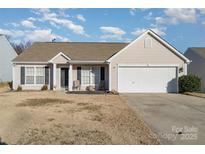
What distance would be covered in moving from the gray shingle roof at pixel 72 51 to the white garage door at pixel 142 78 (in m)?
2.64

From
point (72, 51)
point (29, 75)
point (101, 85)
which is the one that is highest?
point (72, 51)

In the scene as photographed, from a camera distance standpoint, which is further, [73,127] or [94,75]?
[94,75]

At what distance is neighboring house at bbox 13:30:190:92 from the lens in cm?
2220

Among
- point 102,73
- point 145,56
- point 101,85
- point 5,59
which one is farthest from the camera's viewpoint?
point 5,59

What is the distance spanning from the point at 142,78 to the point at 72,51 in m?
7.45

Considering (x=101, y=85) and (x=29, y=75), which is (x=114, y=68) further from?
(x=29, y=75)

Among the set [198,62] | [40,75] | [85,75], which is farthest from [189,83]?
[40,75]

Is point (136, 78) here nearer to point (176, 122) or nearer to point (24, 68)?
point (24, 68)

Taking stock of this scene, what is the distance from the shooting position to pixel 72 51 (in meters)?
25.5

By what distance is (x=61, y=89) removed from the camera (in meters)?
23.7

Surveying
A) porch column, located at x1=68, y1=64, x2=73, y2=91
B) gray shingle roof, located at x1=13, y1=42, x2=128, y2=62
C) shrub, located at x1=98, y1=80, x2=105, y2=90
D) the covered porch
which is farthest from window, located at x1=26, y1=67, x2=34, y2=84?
shrub, located at x1=98, y1=80, x2=105, y2=90

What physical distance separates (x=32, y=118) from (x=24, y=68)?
46.8ft
